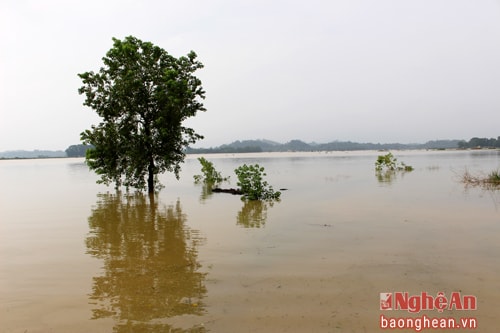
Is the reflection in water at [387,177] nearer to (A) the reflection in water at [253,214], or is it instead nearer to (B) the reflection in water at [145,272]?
(A) the reflection in water at [253,214]

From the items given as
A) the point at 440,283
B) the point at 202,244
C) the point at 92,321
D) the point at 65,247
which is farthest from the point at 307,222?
the point at 92,321

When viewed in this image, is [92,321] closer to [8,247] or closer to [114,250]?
[114,250]

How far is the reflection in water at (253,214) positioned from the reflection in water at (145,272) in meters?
2.65

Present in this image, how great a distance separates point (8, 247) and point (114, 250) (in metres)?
3.79

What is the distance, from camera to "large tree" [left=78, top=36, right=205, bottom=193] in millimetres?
24078

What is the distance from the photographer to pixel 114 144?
993 inches
